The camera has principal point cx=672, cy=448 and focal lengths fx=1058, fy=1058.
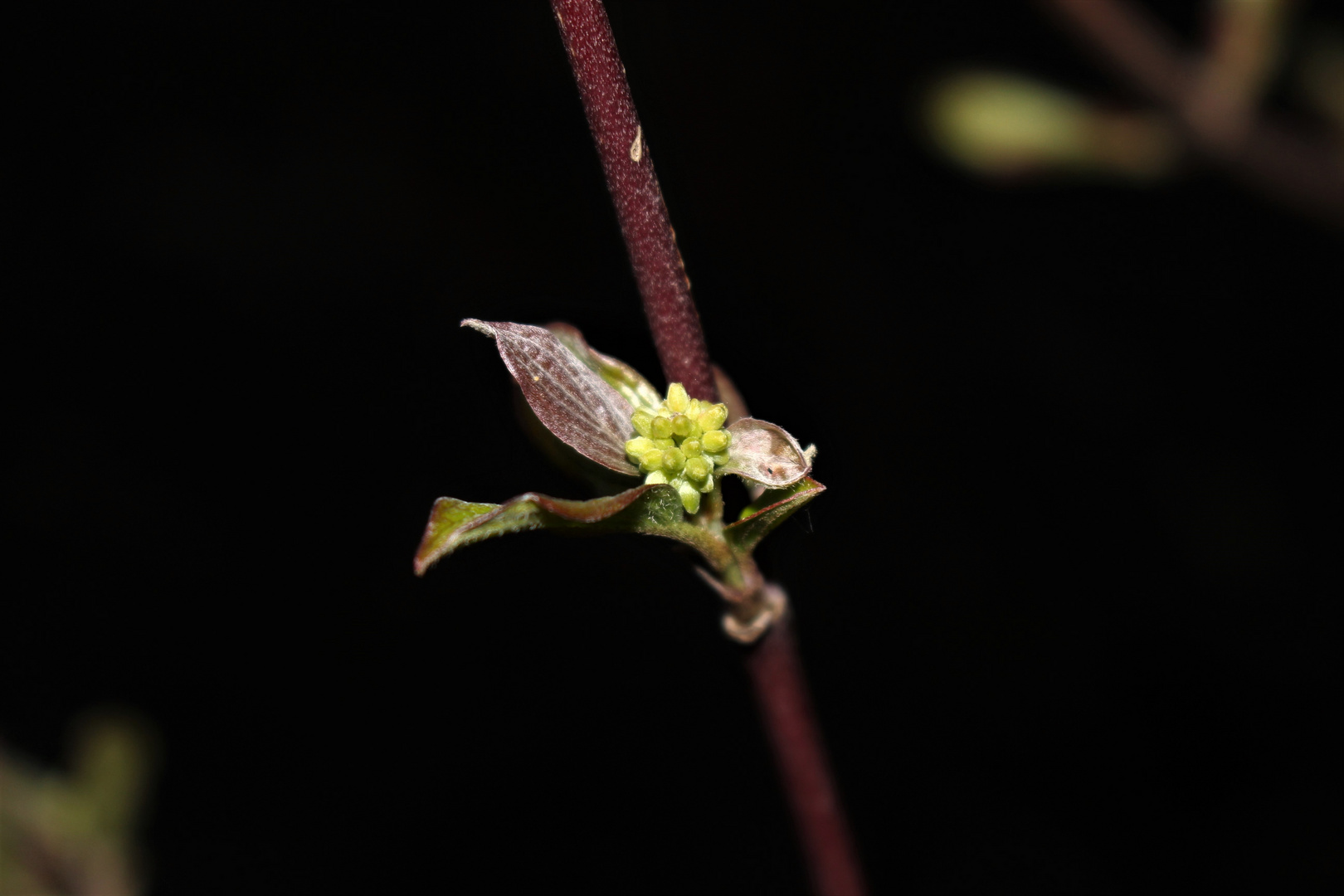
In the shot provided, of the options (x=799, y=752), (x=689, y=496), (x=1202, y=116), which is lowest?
(x=799, y=752)

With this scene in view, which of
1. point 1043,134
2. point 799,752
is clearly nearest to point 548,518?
point 799,752

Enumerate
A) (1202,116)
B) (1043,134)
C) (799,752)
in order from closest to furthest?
(799,752) < (1202,116) < (1043,134)

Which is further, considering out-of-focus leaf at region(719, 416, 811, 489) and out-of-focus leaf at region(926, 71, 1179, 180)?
out-of-focus leaf at region(926, 71, 1179, 180)

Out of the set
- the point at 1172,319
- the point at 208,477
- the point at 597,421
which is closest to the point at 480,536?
the point at 597,421

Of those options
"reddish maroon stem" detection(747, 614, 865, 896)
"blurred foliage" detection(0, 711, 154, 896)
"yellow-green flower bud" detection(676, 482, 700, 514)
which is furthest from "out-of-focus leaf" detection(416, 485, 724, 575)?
"blurred foliage" detection(0, 711, 154, 896)

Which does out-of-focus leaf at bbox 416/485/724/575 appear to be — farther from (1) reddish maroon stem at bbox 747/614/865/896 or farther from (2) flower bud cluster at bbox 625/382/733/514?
(1) reddish maroon stem at bbox 747/614/865/896

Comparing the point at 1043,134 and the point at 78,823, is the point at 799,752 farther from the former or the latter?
the point at 1043,134
